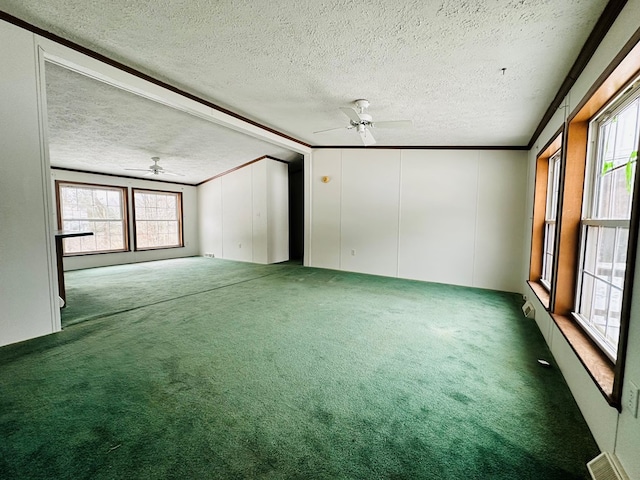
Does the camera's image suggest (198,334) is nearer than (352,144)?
Yes

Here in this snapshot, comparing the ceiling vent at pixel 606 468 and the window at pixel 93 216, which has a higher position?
the window at pixel 93 216

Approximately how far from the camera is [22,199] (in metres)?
2.35

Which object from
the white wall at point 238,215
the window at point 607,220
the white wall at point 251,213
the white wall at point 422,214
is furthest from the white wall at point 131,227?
the window at point 607,220

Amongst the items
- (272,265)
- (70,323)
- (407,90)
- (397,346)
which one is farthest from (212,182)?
(397,346)

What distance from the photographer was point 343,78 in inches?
113

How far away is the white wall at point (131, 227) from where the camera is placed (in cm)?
613

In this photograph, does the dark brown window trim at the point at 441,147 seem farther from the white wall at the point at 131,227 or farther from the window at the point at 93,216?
the window at the point at 93,216

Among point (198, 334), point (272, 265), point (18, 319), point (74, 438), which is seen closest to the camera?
point (74, 438)

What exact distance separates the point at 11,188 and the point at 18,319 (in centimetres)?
108

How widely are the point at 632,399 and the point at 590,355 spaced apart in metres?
0.62

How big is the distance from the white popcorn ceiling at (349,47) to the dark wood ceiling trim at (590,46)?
2.0 inches

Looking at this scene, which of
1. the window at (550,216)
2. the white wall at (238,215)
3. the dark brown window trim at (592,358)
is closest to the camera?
the dark brown window trim at (592,358)

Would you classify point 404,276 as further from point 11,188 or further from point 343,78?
point 11,188

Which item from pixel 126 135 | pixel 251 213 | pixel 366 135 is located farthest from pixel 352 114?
pixel 251 213
